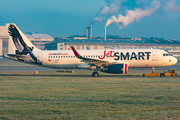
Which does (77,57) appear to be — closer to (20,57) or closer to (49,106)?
(20,57)

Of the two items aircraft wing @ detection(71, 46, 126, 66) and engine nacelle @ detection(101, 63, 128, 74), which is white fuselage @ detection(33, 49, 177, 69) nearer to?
aircraft wing @ detection(71, 46, 126, 66)

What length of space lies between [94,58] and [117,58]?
3.68 meters

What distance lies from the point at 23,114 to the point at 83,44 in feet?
524

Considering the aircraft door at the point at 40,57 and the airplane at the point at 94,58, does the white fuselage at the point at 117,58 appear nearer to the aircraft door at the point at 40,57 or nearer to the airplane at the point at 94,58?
the airplane at the point at 94,58

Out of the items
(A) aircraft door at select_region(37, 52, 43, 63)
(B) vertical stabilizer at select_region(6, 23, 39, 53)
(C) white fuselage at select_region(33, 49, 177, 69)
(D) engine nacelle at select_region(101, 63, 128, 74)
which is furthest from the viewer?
(B) vertical stabilizer at select_region(6, 23, 39, 53)

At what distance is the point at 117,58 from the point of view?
40.9 meters

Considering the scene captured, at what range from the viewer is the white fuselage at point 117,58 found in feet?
134

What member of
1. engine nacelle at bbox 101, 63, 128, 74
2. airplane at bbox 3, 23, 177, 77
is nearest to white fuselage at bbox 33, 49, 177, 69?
airplane at bbox 3, 23, 177, 77

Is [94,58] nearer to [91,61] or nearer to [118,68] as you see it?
[91,61]

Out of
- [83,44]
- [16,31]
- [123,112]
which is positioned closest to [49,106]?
[123,112]

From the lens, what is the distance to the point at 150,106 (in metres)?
15.7

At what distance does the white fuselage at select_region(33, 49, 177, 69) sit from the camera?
134 feet

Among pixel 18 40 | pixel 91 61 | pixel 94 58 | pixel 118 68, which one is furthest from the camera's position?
pixel 18 40

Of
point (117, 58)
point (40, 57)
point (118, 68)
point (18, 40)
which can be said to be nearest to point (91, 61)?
point (118, 68)
